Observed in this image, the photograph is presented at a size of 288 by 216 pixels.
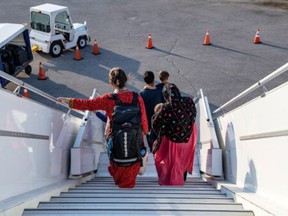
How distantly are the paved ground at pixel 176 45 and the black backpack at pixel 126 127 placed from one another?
665 centimetres

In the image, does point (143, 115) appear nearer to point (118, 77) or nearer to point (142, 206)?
point (118, 77)

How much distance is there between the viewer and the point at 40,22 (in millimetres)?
14516

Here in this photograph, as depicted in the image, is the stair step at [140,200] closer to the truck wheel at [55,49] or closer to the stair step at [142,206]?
the stair step at [142,206]

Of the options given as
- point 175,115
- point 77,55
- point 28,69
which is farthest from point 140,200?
point 77,55

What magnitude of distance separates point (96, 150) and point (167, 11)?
1417cm

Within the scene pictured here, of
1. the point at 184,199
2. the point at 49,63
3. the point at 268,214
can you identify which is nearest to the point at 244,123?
the point at 184,199

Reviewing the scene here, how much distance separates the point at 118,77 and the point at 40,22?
1053 cm

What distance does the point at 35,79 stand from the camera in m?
13.3

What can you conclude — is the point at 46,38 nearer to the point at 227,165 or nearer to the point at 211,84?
the point at 211,84

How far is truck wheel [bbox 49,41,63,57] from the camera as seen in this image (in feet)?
48.0

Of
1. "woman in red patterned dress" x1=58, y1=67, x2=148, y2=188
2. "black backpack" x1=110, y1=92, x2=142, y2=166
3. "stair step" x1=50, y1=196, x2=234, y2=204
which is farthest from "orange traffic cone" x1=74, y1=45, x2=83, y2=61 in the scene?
"stair step" x1=50, y1=196, x2=234, y2=204

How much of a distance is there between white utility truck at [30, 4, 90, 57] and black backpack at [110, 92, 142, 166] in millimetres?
10221

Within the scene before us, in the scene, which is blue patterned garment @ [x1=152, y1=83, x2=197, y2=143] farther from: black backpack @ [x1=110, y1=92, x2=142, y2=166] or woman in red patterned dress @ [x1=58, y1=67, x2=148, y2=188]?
black backpack @ [x1=110, y1=92, x2=142, y2=166]

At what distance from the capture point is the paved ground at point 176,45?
13.0 m
